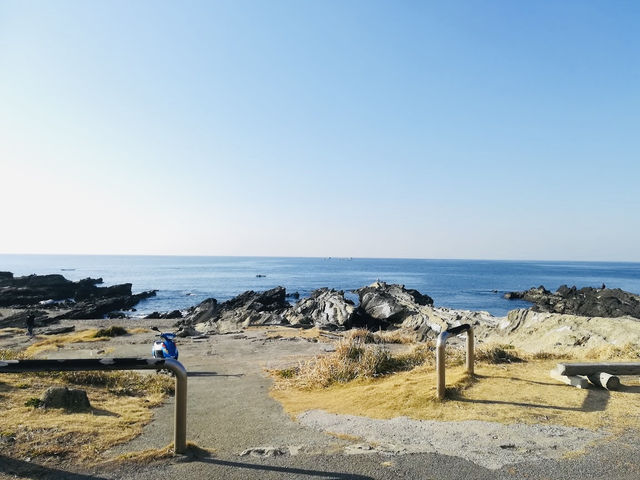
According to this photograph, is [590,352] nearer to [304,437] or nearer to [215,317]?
[304,437]

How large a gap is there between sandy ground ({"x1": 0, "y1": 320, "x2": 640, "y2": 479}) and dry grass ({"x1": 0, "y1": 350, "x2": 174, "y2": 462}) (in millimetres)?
306

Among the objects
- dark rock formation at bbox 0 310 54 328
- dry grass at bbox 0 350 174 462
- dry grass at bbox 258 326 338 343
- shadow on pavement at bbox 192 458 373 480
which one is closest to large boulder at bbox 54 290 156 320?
dark rock formation at bbox 0 310 54 328

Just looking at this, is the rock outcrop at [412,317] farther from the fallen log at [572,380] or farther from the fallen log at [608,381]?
the fallen log at [608,381]

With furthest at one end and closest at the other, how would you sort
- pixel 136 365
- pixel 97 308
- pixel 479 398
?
pixel 97 308 → pixel 479 398 → pixel 136 365

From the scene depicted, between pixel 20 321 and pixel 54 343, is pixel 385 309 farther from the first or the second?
pixel 20 321

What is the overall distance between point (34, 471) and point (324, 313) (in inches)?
1326

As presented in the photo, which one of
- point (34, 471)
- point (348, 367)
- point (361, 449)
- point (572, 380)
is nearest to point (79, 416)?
point (34, 471)

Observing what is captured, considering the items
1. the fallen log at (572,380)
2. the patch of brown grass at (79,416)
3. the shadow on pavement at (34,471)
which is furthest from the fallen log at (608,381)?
the shadow on pavement at (34,471)

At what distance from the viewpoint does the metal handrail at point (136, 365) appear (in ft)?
15.4

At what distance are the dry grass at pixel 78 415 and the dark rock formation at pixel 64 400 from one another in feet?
0.54

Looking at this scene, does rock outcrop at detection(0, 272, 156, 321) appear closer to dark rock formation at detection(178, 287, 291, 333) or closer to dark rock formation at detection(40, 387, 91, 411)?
dark rock formation at detection(178, 287, 291, 333)

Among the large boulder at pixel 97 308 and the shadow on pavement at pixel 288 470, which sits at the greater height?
the shadow on pavement at pixel 288 470

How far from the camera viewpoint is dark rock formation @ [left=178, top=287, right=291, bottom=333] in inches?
1367

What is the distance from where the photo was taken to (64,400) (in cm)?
649
